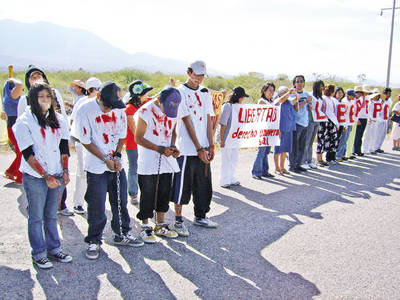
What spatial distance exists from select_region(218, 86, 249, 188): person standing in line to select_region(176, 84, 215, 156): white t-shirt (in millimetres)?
2454

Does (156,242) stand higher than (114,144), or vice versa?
(114,144)

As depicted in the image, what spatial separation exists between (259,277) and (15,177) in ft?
17.6

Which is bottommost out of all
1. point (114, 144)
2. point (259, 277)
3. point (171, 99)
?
point (259, 277)

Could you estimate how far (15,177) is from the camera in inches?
285

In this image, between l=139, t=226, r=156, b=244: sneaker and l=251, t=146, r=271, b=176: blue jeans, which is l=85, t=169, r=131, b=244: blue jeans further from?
l=251, t=146, r=271, b=176: blue jeans

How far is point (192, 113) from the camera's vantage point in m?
5.02

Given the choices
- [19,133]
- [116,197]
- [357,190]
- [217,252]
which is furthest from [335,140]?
[19,133]

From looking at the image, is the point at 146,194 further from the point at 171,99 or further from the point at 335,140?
the point at 335,140

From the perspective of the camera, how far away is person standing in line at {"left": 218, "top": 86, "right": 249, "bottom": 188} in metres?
Answer: 7.57

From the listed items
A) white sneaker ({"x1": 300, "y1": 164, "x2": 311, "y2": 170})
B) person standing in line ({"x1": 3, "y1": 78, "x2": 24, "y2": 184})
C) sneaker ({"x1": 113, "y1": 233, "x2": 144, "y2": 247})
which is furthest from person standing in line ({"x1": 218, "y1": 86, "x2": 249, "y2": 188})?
person standing in line ({"x1": 3, "y1": 78, "x2": 24, "y2": 184})

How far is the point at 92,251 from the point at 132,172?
2.15 metres

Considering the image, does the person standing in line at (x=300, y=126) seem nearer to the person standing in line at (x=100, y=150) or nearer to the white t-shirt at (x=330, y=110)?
the white t-shirt at (x=330, y=110)

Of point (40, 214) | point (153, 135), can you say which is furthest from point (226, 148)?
point (40, 214)

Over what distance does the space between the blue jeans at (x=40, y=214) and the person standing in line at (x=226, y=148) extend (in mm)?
3973
